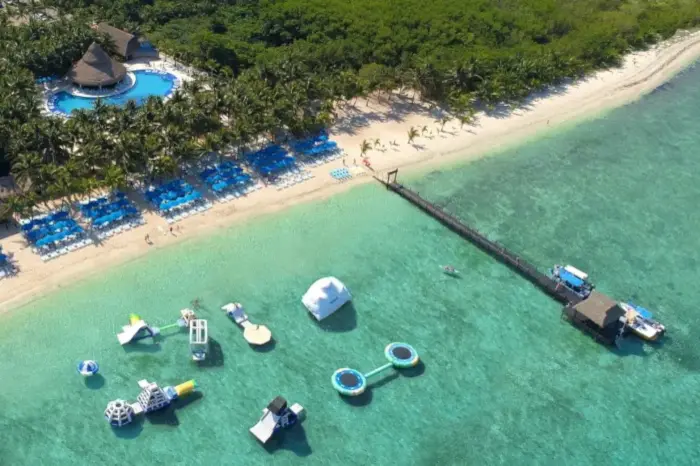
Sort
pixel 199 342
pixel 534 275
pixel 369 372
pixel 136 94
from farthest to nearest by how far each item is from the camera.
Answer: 1. pixel 136 94
2. pixel 534 275
3. pixel 369 372
4. pixel 199 342

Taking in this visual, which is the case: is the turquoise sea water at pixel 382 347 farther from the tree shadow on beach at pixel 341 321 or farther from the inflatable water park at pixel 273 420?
the inflatable water park at pixel 273 420

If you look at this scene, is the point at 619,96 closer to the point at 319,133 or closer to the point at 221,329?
the point at 319,133

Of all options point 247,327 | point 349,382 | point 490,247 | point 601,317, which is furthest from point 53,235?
point 601,317

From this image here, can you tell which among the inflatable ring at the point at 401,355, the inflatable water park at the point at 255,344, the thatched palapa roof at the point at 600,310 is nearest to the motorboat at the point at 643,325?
the thatched palapa roof at the point at 600,310

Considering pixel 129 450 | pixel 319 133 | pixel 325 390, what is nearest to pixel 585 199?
pixel 319 133

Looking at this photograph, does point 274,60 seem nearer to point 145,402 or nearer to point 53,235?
point 53,235

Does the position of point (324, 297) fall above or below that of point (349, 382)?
above
